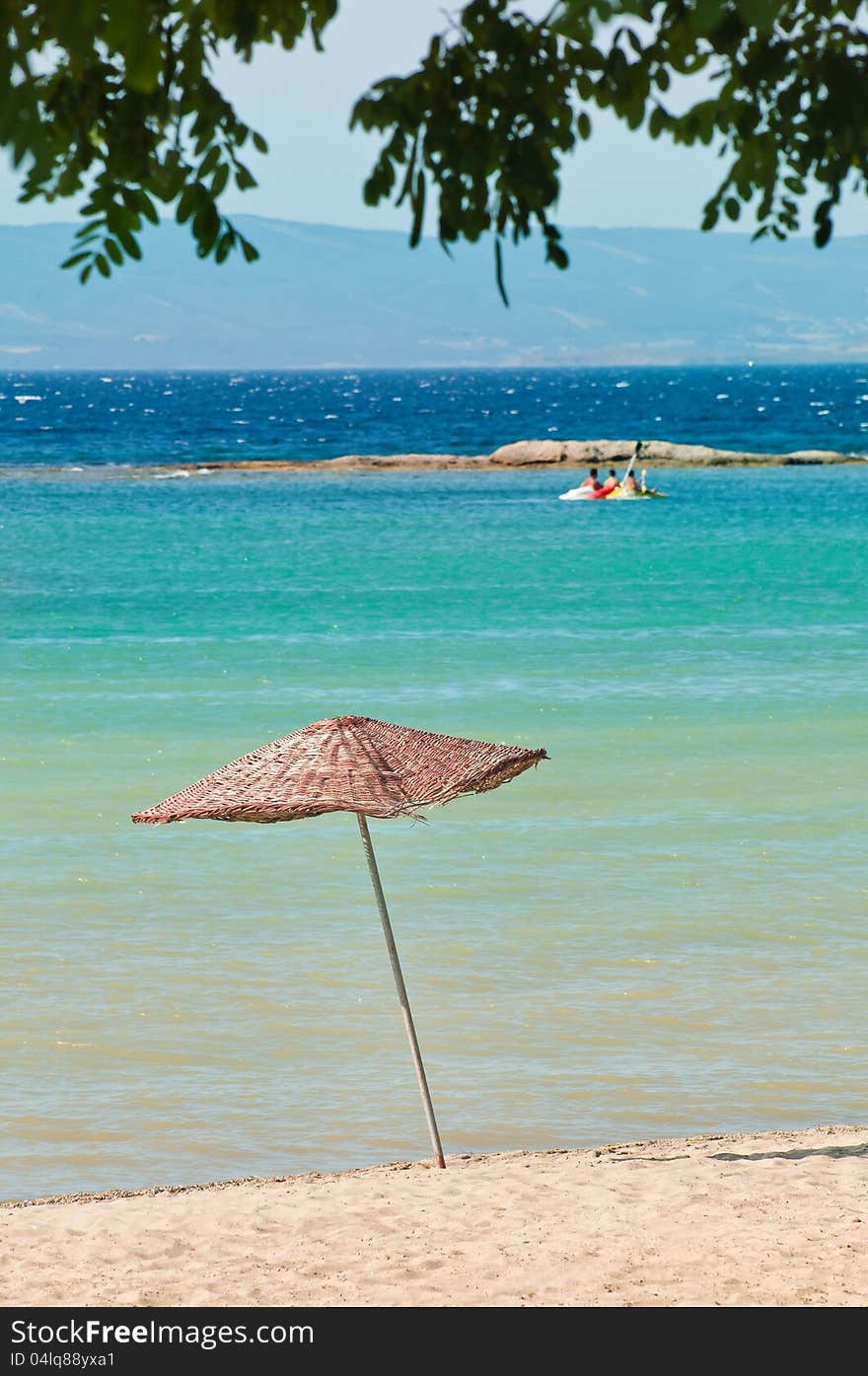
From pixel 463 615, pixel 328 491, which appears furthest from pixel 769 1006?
pixel 328 491

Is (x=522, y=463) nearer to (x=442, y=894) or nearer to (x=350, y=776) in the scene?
(x=442, y=894)

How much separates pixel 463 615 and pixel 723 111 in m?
24.8

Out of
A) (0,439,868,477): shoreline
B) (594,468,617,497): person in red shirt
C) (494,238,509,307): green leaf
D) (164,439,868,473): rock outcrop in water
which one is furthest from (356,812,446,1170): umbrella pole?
(164,439,868,473): rock outcrop in water

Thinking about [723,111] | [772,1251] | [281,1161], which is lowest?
[281,1161]

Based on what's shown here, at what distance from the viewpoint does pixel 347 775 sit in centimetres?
802

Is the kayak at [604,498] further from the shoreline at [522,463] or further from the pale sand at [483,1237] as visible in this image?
the pale sand at [483,1237]

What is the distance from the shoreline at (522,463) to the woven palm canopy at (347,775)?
57.2 m

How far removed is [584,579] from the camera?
35.4 metres

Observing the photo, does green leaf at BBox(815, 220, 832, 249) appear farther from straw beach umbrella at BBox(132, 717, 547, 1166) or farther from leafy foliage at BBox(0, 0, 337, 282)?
straw beach umbrella at BBox(132, 717, 547, 1166)

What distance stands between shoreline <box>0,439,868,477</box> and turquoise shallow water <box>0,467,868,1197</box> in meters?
34.6

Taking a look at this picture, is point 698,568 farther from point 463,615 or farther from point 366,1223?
point 366,1223

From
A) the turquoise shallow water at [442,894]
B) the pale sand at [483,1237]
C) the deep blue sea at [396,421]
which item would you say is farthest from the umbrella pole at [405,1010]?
the deep blue sea at [396,421]

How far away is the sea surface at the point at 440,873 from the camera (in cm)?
990
